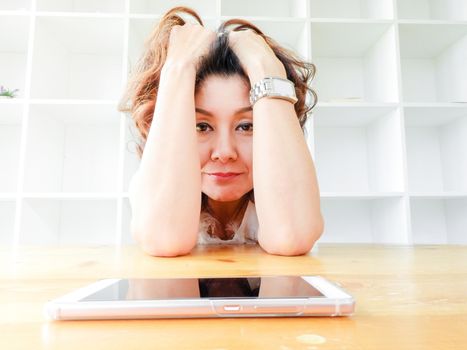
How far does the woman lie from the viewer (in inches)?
27.2

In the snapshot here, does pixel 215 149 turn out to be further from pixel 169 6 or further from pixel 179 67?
pixel 169 6

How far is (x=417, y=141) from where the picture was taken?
190cm

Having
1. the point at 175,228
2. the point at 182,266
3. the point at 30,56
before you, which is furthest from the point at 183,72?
the point at 30,56

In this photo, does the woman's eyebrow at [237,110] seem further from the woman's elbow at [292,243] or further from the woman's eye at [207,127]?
the woman's elbow at [292,243]

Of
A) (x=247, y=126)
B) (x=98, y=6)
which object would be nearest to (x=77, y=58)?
(x=98, y=6)

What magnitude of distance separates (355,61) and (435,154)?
67cm

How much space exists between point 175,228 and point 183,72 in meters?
0.37

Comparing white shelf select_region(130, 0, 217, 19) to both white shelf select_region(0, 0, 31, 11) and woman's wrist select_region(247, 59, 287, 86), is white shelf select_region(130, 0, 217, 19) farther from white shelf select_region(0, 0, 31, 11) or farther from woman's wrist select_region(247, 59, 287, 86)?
Result: woman's wrist select_region(247, 59, 287, 86)

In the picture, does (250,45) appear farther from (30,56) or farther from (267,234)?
(30,56)

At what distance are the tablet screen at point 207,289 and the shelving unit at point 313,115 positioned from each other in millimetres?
1241

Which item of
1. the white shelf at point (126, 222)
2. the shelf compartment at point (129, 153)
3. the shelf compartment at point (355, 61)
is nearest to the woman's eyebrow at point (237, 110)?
the shelf compartment at point (129, 153)

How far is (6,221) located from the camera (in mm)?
1767

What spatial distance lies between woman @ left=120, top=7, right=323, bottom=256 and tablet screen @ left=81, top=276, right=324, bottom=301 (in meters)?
0.35

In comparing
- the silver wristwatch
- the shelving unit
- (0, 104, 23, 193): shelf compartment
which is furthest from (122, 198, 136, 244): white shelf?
the silver wristwatch
